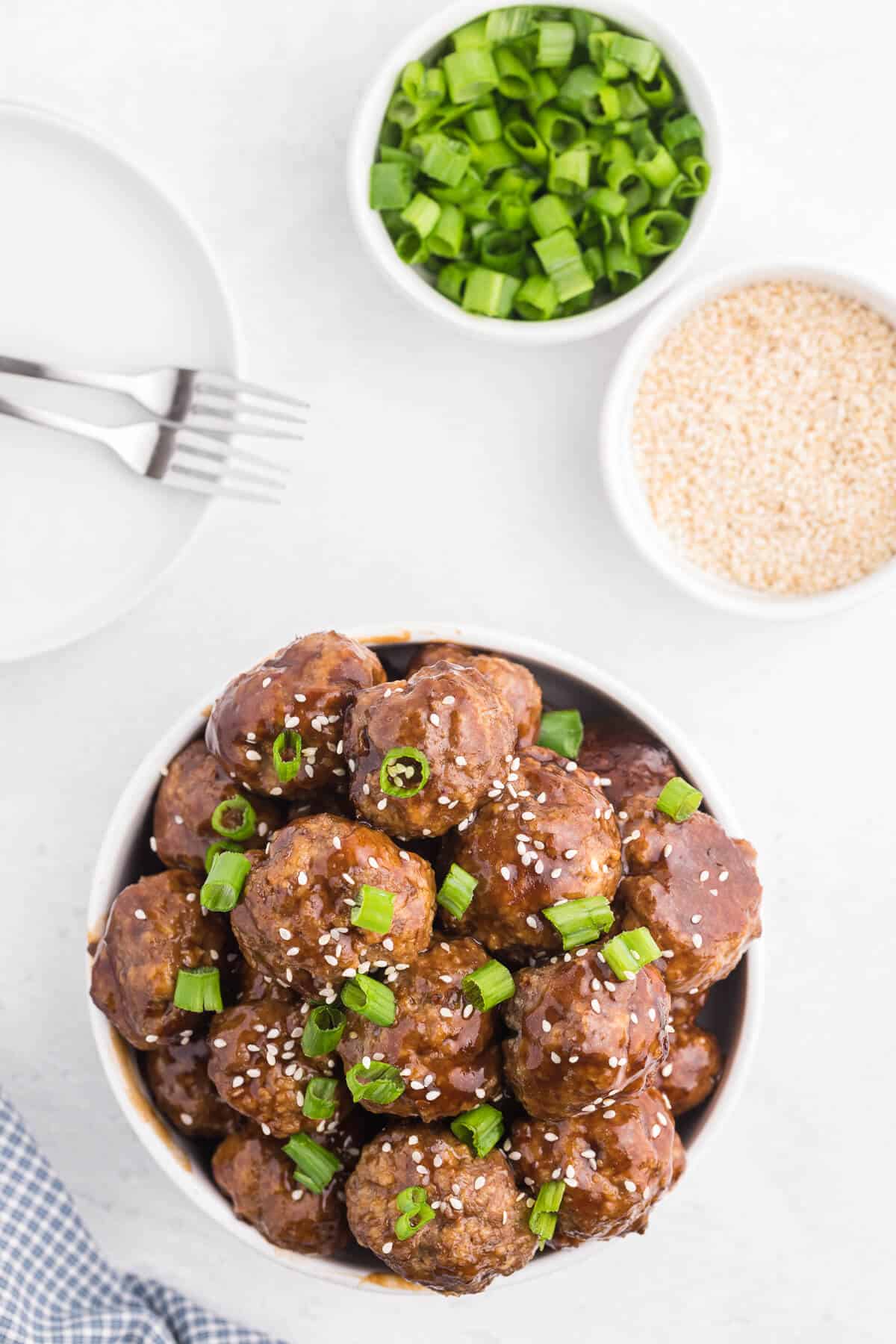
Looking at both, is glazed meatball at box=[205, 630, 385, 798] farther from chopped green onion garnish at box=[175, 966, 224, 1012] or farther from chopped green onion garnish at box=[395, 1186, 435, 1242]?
chopped green onion garnish at box=[395, 1186, 435, 1242]

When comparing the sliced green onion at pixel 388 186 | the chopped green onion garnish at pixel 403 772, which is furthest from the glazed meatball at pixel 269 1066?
the sliced green onion at pixel 388 186

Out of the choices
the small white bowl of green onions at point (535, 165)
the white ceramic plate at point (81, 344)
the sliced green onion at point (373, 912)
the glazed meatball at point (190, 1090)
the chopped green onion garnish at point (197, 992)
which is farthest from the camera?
the white ceramic plate at point (81, 344)

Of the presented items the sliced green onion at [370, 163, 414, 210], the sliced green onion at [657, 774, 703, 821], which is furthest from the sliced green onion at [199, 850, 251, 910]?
the sliced green onion at [370, 163, 414, 210]

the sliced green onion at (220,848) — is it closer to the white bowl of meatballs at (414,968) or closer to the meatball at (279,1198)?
the white bowl of meatballs at (414,968)

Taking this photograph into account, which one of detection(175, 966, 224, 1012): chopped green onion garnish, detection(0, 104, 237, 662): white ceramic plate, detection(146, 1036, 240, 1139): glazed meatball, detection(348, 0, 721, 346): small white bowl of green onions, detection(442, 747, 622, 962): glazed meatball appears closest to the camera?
detection(442, 747, 622, 962): glazed meatball

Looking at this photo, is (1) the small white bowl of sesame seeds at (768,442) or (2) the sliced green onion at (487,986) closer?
(2) the sliced green onion at (487,986)

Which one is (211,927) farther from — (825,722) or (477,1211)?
(825,722)
